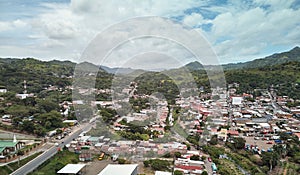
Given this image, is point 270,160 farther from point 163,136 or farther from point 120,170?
point 120,170

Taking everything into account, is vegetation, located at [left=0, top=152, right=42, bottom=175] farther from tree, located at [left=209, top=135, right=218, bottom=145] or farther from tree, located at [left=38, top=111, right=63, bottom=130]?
tree, located at [left=209, top=135, right=218, bottom=145]

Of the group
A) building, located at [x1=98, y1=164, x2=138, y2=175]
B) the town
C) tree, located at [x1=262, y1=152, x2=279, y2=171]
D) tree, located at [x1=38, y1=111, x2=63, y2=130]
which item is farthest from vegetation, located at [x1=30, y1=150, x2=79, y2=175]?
tree, located at [x1=262, y1=152, x2=279, y2=171]

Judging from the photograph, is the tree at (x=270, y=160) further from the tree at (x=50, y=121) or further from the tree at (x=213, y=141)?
the tree at (x=50, y=121)

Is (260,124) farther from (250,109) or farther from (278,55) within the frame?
(278,55)

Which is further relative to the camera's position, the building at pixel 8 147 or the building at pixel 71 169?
the building at pixel 8 147

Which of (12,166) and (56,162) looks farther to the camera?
(56,162)

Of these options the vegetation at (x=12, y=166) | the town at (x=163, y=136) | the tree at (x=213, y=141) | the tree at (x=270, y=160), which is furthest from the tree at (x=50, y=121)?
the tree at (x=270, y=160)

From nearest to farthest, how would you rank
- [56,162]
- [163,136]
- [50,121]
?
1. [56,162]
2. [163,136]
3. [50,121]

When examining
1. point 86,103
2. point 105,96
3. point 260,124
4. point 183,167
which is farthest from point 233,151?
point 105,96

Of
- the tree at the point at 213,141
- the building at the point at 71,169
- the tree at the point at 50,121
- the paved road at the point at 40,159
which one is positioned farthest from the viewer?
the tree at the point at 50,121

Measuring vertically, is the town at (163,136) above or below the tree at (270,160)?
above

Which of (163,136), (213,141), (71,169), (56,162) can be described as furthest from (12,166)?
(213,141)
